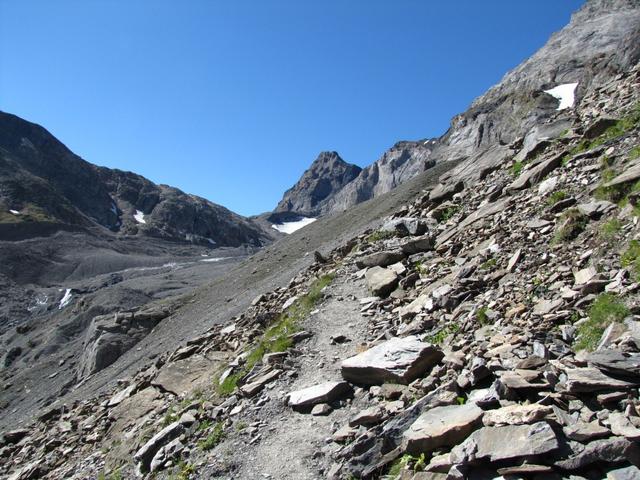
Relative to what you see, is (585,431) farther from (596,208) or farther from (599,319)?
(596,208)

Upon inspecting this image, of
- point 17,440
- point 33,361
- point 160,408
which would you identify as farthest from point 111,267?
point 160,408

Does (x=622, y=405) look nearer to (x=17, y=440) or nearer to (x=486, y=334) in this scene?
(x=486, y=334)

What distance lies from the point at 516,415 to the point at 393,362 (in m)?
3.48

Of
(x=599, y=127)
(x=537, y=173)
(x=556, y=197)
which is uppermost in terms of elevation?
(x=599, y=127)

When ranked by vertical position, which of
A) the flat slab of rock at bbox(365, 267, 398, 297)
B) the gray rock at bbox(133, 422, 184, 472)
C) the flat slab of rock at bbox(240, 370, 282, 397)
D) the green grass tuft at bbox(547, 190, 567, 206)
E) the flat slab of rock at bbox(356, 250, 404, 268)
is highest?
the green grass tuft at bbox(547, 190, 567, 206)

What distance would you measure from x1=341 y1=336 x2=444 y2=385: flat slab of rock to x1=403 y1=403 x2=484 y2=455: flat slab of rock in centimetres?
180

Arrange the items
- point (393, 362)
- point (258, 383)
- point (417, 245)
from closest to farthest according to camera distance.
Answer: point (393, 362) → point (258, 383) → point (417, 245)

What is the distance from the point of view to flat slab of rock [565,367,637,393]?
571 cm

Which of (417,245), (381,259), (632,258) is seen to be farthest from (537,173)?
(632,258)

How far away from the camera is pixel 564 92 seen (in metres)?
58.7

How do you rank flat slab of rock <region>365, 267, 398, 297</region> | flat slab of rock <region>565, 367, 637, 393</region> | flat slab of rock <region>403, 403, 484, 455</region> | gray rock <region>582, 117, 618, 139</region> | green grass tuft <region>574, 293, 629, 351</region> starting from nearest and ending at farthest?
flat slab of rock <region>565, 367, 637, 393</region>
flat slab of rock <region>403, 403, 484, 455</region>
green grass tuft <region>574, 293, 629, 351</region>
flat slab of rock <region>365, 267, 398, 297</region>
gray rock <region>582, 117, 618, 139</region>

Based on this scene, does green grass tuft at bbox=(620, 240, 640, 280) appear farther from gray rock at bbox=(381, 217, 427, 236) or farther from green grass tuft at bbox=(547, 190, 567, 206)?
gray rock at bbox=(381, 217, 427, 236)

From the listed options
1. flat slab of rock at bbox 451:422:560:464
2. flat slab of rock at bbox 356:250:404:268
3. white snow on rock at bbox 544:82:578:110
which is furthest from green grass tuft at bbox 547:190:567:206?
white snow on rock at bbox 544:82:578:110

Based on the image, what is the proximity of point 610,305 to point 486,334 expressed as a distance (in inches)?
86.4
